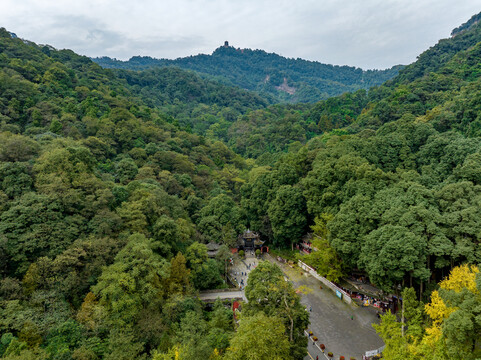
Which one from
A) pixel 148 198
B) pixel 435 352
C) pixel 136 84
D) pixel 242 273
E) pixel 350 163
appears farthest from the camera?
pixel 136 84

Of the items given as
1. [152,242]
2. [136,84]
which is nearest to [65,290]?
[152,242]

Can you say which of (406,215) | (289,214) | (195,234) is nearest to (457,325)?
(406,215)

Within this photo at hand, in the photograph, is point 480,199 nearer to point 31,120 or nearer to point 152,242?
point 152,242

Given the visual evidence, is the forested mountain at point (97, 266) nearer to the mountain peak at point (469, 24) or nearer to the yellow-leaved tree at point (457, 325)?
the yellow-leaved tree at point (457, 325)

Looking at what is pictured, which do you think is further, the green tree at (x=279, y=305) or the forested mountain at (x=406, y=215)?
the green tree at (x=279, y=305)

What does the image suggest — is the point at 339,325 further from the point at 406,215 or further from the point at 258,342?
the point at 258,342

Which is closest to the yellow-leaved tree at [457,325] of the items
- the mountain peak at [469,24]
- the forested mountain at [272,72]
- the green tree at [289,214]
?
the green tree at [289,214]
